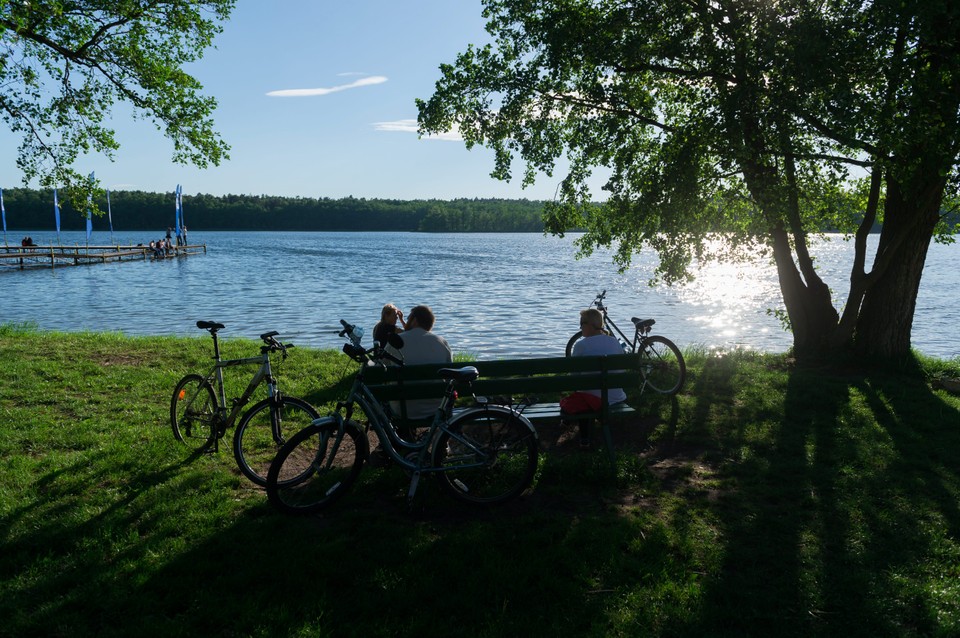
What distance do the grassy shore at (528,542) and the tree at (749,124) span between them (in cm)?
380

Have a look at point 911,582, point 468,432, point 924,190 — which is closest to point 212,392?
point 468,432

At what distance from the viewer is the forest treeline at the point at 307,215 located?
166 metres

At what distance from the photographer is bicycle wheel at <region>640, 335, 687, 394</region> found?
9.61 m

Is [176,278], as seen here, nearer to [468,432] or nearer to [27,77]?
[27,77]

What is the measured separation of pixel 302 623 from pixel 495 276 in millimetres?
46252

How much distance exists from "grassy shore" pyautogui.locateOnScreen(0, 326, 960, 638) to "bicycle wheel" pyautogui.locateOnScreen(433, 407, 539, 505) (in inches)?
8.7

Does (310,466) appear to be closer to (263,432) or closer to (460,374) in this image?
(460,374)

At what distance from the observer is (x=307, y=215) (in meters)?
190

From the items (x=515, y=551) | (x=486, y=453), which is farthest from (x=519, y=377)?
(x=515, y=551)

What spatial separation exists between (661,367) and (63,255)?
2315 inches

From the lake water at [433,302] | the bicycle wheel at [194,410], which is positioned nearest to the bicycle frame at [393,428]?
the bicycle wheel at [194,410]

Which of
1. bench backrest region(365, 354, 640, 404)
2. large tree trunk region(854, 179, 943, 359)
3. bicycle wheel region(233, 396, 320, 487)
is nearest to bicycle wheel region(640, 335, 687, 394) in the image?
bench backrest region(365, 354, 640, 404)

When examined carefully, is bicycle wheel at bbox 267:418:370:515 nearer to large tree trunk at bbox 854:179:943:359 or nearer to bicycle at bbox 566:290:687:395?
bicycle at bbox 566:290:687:395

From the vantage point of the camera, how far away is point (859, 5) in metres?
9.34
